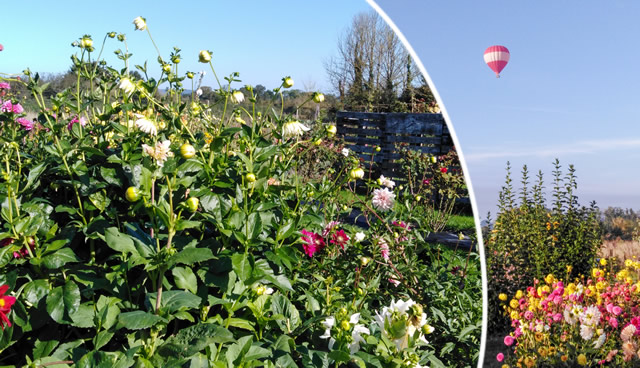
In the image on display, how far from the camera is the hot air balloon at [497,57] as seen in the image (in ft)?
33.7

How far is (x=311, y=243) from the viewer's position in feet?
4.73

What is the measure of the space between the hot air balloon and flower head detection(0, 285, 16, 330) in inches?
402

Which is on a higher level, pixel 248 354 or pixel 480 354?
pixel 248 354

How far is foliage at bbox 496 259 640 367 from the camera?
2502 millimetres

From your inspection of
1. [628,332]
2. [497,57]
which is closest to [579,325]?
[628,332]

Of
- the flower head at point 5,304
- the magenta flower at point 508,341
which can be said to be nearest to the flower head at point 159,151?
the flower head at point 5,304

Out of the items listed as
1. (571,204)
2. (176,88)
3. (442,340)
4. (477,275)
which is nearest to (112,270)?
(176,88)

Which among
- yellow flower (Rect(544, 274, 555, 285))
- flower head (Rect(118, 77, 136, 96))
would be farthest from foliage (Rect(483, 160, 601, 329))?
flower head (Rect(118, 77, 136, 96))

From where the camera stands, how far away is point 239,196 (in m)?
1.25

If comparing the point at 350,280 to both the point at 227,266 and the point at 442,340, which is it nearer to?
the point at 442,340

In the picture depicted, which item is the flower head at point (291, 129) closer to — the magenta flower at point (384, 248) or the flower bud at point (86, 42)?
the magenta flower at point (384, 248)

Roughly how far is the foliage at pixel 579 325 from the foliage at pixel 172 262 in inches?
48.4

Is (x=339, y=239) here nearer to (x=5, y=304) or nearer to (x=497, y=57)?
(x=5, y=304)

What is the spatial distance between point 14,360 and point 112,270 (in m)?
0.29
